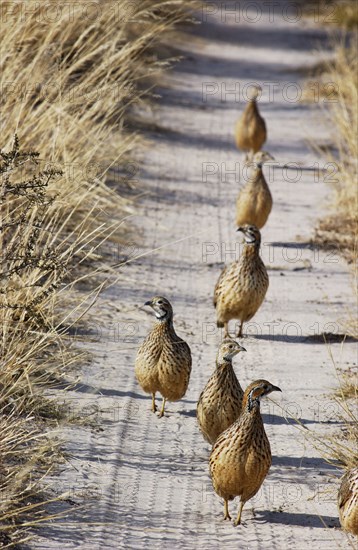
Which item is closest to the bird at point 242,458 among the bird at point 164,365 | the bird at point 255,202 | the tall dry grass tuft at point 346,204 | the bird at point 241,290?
the bird at point 164,365

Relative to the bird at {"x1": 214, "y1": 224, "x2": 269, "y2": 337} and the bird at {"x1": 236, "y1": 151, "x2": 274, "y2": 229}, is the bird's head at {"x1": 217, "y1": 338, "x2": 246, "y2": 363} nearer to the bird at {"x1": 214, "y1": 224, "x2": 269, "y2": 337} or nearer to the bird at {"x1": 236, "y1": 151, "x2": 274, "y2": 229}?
the bird at {"x1": 214, "y1": 224, "x2": 269, "y2": 337}

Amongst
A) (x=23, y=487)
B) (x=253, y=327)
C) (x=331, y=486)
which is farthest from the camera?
(x=253, y=327)

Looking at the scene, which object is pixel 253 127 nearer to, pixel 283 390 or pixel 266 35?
pixel 283 390

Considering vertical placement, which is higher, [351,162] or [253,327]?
[351,162]

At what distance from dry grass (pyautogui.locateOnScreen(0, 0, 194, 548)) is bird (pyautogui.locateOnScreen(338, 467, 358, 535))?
1.43 metres

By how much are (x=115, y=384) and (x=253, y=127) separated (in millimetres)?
5773

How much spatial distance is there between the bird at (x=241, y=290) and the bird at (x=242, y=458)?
2287 millimetres

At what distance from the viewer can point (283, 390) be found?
692cm

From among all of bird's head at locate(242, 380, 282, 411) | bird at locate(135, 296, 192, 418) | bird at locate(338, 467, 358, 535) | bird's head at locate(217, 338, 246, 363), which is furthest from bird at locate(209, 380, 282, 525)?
bird at locate(135, 296, 192, 418)

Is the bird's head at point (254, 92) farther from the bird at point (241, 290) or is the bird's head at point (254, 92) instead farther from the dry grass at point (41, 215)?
the bird at point (241, 290)

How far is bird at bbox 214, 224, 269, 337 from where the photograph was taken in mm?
7621

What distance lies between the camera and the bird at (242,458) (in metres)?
5.20

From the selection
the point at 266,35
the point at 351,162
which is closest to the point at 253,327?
the point at 351,162

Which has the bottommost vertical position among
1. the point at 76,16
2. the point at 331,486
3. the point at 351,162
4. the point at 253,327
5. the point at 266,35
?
the point at 331,486
